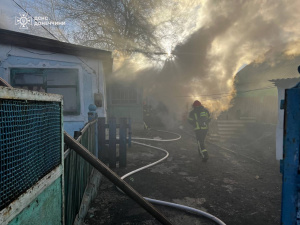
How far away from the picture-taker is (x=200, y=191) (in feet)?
13.3

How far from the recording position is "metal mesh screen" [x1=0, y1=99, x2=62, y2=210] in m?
0.89

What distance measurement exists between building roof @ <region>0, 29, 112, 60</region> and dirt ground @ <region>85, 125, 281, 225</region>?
12.7ft

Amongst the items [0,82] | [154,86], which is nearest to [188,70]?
[154,86]

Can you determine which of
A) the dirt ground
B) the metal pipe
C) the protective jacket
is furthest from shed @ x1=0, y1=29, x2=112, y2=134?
the metal pipe

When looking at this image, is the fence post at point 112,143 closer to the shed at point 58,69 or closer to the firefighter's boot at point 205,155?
the shed at point 58,69

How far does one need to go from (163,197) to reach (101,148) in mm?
2222

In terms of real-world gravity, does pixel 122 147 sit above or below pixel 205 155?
above

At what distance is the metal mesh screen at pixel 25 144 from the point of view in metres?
0.89

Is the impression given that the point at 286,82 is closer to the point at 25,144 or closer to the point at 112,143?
the point at 112,143

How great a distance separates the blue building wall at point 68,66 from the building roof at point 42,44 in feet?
0.49

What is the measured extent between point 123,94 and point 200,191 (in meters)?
10.2

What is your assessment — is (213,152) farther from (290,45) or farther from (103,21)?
(103,21)

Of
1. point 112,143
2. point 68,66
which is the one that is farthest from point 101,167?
point 68,66

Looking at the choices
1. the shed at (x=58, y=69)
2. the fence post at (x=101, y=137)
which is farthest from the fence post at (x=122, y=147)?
→ the shed at (x=58, y=69)
